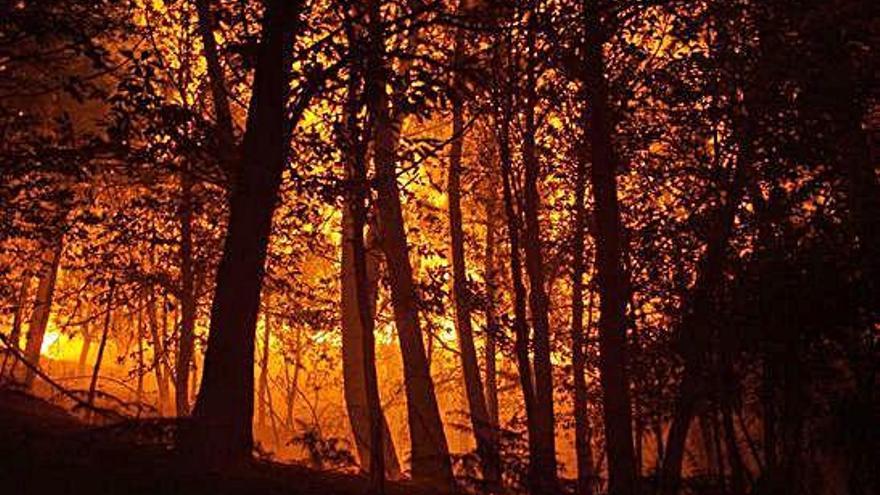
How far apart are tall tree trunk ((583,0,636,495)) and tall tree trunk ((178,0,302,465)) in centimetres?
367

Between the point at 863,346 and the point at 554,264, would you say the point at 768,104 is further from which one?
the point at 554,264

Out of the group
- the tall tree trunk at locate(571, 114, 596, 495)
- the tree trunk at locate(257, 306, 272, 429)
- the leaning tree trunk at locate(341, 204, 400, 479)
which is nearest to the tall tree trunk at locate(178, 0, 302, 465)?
the leaning tree trunk at locate(341, 204, 400, 479)

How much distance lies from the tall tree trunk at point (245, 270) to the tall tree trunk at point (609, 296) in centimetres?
367

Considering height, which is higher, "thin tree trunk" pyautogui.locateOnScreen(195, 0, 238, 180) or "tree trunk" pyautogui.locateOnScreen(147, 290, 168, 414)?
"thin tree trunk" pyautogui.locateOnScreen(195, 0, 238, 180)

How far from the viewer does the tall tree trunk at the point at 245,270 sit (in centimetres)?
791

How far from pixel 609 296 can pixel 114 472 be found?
18.0 ft

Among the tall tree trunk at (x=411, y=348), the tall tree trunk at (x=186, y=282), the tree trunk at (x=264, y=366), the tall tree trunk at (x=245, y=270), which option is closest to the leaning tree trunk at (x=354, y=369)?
the tall tree trunk at (x=411, y=348)

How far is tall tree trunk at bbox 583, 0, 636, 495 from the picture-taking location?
28.3 ft

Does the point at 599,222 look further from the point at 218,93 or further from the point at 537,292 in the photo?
the point at 218,93

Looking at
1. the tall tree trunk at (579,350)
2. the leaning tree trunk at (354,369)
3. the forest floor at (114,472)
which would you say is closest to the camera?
the forest floor at (114,472)

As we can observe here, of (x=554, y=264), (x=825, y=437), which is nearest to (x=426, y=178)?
(x=554, y=264)

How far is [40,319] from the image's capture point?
2595 centimetres

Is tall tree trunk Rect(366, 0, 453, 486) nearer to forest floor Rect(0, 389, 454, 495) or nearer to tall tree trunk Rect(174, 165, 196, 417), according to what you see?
forest floor Rect(0, 389, 454, 495)

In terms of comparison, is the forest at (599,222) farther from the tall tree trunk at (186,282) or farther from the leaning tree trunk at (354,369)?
the leaning tree trunk at (354,369)
